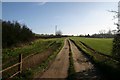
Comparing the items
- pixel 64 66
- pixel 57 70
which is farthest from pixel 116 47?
pixel 57 70

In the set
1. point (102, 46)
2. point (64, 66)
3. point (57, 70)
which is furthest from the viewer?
point (102, 46)

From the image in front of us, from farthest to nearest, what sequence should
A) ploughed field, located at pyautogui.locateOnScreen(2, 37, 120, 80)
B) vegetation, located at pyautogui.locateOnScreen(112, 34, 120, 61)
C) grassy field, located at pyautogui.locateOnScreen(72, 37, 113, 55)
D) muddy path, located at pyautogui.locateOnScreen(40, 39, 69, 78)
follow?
grassy field, located at pyautogui.locateOnScreen(72, 37, 113, 55), vegetation, located at pyautogui.locateOnScreen(112, 34, 120, 61), muddy path, located at pyautogui.locateOnScreen(40, 39, 69, 78), ploughed field, located at pyautogui.locateOnScreen(2, 37, 120, 80)

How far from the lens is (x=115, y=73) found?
15445 mm

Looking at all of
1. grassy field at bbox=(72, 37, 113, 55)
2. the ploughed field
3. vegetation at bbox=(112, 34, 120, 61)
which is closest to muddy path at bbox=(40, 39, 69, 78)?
the ploughed field

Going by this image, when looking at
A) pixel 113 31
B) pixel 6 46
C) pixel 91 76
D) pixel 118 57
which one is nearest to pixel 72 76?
pixel 91 76

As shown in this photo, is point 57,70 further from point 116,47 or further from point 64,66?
point 116,47

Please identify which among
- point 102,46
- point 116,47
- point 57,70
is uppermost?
point 116,47

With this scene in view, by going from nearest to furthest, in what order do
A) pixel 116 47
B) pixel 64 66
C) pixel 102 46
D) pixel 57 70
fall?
1. pixel 57 70
2. pixel 116 47
3. pixel 64 66
4. pixel 102 46

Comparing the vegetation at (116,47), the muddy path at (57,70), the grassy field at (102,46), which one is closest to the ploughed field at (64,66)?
the muddy path at (57,70)

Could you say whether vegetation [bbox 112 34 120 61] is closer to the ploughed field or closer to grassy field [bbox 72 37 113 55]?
the ploughed field

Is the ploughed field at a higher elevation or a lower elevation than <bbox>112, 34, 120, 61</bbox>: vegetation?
lower

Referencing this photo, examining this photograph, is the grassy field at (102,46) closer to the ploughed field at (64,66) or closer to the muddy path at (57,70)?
the ploughed field at (64,66)

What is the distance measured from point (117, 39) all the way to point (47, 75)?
7.43 m

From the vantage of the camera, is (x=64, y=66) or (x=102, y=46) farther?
(x=102, y=46)
